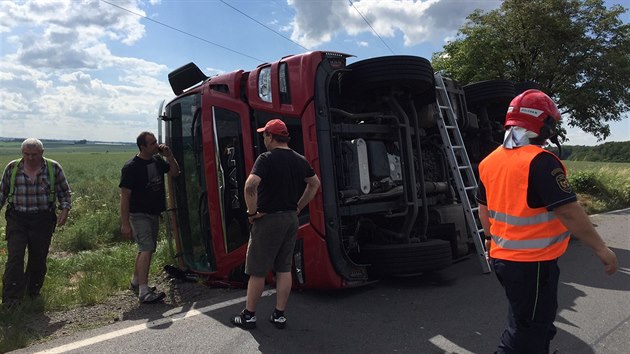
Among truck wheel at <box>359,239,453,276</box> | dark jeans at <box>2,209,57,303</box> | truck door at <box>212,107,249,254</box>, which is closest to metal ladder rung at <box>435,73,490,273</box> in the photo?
truck wheel at <box>359,239,453,276</box>

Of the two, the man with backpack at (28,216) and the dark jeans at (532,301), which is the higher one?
the man with backpack at (28,216)

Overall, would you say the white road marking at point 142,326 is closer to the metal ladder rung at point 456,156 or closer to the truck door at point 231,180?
the truck door at point 231,180

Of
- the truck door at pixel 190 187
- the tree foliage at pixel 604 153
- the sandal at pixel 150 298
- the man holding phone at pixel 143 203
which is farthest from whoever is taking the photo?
the tree foliage at pixel 604 153

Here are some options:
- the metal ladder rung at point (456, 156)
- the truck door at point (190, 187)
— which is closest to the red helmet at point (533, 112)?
the metal ladder rung at point (456, 156)

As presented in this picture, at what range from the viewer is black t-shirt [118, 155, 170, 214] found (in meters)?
4.72

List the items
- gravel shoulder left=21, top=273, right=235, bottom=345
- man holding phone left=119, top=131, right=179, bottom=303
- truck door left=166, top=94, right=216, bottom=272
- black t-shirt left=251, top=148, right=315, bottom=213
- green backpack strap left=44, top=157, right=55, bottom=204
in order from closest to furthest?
black t-shirt left=251, top=148, right=315, bottom=213, gravel shoulder left=21, top=273, right=235, bottom=345, man holding phone left=119, top=131, right=179, bottom=303, green backpack strap left=44, top=157, right=55, bottom=204, truck door left=166, top=94, right=216, bottom=272

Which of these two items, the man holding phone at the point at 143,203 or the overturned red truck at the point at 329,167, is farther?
the man holding phone at the point at 143,203

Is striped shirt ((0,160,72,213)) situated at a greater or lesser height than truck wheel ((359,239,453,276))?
greater

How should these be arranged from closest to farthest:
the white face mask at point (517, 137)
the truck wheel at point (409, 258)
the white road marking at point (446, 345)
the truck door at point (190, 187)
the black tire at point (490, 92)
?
the white face mask at point (517, 137), the white road marking at point (446, 345), the truck wheel at point (409, 258), the truck door at point (190, 187), the black tire at point (490, 92)

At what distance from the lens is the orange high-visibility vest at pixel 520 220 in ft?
7.72

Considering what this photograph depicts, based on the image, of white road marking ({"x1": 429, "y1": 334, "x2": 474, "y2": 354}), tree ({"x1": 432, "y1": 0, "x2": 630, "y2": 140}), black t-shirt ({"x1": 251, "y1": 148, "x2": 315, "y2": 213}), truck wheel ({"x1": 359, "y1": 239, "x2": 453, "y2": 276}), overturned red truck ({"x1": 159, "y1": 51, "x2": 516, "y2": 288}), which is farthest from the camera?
tree ({"x1": 432, "y1": 0, "x2": 630, "y2": 140})

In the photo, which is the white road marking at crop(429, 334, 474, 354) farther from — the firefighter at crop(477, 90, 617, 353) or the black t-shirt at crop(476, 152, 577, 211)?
the black t-shirt at crop(476, 152, 577, 211)

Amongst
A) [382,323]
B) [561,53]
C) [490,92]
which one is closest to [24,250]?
[382,323]

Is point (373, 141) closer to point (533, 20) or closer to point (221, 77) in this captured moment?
point (221, 77)
